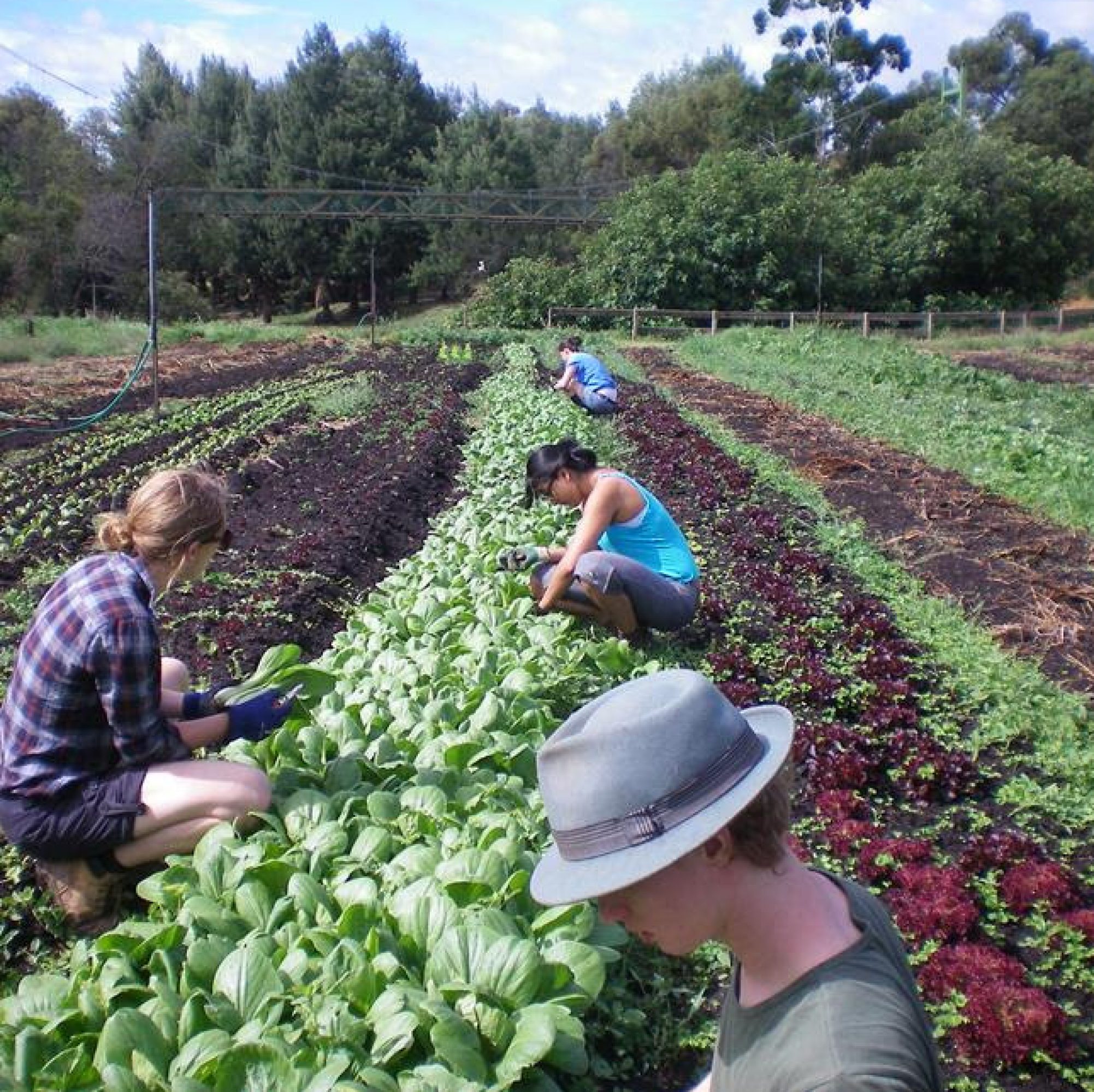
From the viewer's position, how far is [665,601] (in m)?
6.29

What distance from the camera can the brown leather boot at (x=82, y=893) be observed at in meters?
3.93

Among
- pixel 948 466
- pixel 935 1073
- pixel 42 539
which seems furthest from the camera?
pixel 948 466

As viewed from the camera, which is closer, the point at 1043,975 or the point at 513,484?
the point at 1043,975

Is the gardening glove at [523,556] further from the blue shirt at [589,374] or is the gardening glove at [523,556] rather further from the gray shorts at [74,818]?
the blue shirt at [589,374]

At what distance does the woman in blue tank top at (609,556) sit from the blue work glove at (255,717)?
2119 mm

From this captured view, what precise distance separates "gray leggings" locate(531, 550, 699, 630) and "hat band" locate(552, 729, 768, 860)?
4508 mm

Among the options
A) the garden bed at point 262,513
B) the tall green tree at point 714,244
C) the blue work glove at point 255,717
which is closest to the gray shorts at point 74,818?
the garden bed at point 262,513

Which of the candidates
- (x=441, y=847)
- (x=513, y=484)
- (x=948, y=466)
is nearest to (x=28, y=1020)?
(x=441, y=847)

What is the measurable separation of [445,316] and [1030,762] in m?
42.1

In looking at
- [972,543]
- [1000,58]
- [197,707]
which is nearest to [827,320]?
[972,543]

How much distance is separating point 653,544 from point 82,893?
3.50 meters

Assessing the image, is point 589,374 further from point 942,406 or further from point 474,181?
point 474,181

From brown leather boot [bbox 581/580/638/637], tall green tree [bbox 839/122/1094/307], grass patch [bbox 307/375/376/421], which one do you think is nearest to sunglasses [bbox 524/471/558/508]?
brown leather boot [bbox 581/580/638/637]

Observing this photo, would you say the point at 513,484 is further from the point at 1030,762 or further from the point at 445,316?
the point at 445,316
